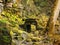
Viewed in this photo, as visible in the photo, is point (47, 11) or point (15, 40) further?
point (47, 11)

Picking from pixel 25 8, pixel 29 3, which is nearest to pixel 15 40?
pixel 25 8

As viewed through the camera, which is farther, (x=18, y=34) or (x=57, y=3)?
(x=57, y=3)

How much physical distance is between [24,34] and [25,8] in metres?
2.96

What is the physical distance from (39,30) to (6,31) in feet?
10.1

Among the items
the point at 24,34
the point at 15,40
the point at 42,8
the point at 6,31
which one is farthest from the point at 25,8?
the point at 6,31

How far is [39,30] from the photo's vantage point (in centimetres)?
880

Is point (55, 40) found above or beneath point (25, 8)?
beneath

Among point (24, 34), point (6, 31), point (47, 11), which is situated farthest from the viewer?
point (47, 11)

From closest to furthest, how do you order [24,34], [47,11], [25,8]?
[24,34] < [25,8] < [47,11]

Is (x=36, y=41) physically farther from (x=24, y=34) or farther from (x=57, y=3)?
(x=57, y=3)

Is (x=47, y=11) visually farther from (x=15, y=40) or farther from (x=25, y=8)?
(x=15, y=40)

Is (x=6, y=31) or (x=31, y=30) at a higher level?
(x=6, y=31)

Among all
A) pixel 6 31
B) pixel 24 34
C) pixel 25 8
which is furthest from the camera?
pixel 25 8

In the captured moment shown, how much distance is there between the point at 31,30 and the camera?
27.7 ft
